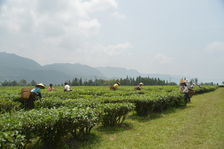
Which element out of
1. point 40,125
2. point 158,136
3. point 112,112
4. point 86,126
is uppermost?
point 40,125

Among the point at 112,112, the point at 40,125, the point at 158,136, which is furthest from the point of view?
the point at 112,112

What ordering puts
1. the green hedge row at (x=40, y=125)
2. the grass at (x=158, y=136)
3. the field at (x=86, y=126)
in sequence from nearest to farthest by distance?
the green hedge row at (x=40, y=125), the field at (x=86, y=126), the grass at (x=158, y=136)

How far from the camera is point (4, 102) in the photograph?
29.5ft

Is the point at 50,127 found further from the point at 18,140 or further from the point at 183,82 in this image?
the point at 183,82

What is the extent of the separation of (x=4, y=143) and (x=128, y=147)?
383cm

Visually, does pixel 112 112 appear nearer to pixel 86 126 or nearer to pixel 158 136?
pixel 86 126

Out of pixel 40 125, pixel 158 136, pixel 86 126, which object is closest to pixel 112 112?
pixel 86 126

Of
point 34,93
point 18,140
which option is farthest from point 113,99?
point 18,140

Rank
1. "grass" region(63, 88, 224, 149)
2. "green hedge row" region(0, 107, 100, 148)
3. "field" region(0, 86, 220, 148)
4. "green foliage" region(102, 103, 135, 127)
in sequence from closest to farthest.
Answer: "green hedge row" region(0, 107, 100, 148)
"field" region(0, 86, 220, 148)
"grass" region(63, 88, 224, 149)
"green foliage" region(102, 103, 135, 127)

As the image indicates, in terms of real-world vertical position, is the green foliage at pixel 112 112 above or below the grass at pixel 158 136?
above

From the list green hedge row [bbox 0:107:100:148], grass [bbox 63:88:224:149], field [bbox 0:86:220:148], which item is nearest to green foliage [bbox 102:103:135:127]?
field [bbox 0:86:220:148]

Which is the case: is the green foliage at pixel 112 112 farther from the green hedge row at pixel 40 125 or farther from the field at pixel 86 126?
the green hedge row at pixel 40 125

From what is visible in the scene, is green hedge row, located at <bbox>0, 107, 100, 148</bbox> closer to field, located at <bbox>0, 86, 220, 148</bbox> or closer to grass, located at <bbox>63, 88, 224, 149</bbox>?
field, located at <bbox>0, 86, 220, 148</bbox>

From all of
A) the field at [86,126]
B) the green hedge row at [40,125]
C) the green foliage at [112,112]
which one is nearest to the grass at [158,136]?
the field at [86,126]
